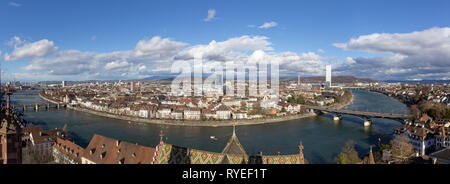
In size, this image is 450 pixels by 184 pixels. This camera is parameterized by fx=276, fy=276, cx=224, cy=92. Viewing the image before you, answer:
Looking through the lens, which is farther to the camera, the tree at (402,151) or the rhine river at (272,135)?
the rhine river at (272,135)

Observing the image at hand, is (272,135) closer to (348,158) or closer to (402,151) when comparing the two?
(402,151)

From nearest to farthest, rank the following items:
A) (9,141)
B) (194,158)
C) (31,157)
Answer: (9,141), (31,157), (194,158)

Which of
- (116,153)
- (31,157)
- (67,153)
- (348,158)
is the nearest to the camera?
(31,157)

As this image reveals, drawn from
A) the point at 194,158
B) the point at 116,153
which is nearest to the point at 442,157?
the point at 194,158

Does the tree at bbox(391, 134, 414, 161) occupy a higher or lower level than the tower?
lower

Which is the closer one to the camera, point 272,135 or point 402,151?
point 402,151

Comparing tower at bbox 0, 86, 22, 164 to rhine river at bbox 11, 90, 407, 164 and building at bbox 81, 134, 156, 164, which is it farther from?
rhine river at bbox 11, 90, 407, 164

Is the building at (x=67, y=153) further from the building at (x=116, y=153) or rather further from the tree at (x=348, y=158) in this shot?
the tree at (x=348, y=158)

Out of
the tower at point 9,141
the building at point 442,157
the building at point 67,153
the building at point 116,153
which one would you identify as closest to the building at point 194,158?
the building at point 116,153

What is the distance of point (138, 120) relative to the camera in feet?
62.0

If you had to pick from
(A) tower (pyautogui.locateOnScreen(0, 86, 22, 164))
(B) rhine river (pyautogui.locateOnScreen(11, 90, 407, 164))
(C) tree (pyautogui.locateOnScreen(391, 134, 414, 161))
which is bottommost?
(B) rhine river (pyautogui.locateOnScreen(11, 90, 407, 164))

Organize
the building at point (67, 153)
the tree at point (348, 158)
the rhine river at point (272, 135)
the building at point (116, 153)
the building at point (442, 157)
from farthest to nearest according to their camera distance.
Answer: the rhine river at point (272, 135) < the building at point (442, 157) < the building at point (67, 153) < the building at point (116, 153) < the tree at point (348, 158)

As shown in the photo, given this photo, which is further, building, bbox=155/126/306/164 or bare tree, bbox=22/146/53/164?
building, bbox=155/126/306/164

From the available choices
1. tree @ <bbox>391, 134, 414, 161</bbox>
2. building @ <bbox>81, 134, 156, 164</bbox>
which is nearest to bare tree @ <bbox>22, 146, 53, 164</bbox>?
building @ <bbox>81, 134, 156, 164</bbox>
